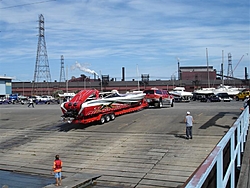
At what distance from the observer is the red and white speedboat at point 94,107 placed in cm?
2167

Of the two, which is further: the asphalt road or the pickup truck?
the pickup truck

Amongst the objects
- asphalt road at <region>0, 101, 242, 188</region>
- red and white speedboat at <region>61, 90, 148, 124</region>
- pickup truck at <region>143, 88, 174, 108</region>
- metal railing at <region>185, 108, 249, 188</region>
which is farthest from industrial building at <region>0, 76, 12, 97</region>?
metal railing at <region>185, 108, 249, 188</region>

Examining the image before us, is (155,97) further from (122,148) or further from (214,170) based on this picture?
(214,170)

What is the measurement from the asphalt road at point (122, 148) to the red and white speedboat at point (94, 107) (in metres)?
0.74

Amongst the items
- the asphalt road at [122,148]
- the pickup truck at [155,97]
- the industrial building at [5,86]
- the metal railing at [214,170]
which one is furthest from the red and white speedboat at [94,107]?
the industrial building at [5,86]

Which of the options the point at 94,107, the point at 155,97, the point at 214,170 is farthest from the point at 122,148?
the point at 155,97

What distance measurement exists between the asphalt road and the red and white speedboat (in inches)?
29.0

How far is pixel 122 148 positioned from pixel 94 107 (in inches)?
224

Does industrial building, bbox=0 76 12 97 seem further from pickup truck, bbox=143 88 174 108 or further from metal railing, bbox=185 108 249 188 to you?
metal railing, bbox=185 108 249 188

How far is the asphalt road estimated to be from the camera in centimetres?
1370

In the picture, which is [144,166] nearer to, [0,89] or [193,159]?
[193,159]

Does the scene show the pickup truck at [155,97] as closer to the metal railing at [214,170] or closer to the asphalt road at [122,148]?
the asphalt road at [122,148]

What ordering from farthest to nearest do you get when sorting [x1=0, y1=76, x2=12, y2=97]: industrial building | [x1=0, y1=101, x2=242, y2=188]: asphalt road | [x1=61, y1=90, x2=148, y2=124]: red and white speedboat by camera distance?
[x1=0, y1=76, x2=12, y2=97]: industrial building
[x1=61, y1=90, x2=148, y2=124]: red and white speedboat
[x1=0, y1=101, x2=242, y2=188]: asphalt road

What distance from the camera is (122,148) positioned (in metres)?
17.4
